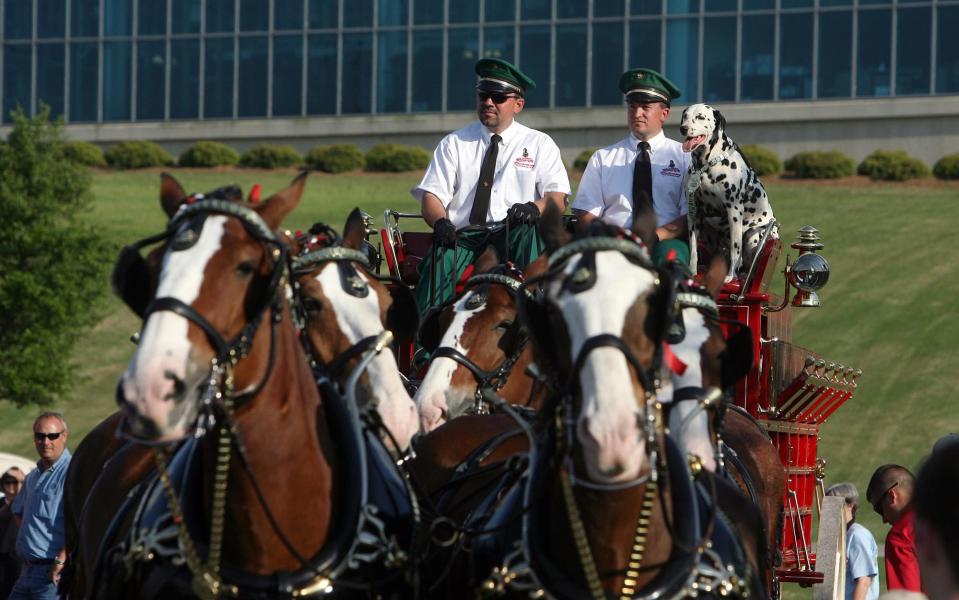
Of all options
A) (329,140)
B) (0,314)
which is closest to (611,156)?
(0,314)

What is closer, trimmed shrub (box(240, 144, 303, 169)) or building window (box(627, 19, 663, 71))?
trimmed shrub (box(240, 144, 303, 169))

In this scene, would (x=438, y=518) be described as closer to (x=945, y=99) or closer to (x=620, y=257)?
(x=620, y=257)

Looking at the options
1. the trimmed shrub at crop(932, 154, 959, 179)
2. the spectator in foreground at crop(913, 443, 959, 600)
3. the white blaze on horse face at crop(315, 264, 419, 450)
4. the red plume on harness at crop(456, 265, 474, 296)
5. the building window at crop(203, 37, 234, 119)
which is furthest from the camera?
the building window at crop(203, 37, 234, 119)

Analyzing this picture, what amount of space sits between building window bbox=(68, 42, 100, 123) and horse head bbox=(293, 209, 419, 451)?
53979 mm

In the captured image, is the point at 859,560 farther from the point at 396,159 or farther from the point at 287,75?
the point at 287,75

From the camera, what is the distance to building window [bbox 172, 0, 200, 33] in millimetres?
58875

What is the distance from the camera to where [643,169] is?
1007cm

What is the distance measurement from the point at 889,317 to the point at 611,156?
2372 cm

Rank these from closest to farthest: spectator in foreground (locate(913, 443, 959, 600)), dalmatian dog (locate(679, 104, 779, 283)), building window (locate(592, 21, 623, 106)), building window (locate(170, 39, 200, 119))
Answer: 1. spectator in foreground (locate(913, 443, 959, 600))
2. dalmatian dog (locate(679, 104, 779, 283))
3. building window (locate(592, 21, 623, 106))
4. building window (locate(170, 39, 200, 119))

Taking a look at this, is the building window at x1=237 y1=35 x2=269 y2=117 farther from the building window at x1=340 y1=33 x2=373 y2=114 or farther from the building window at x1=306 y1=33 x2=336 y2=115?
the building window at x1=340 y1=33 x2=373 y2=114

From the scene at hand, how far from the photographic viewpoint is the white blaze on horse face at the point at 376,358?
721cm

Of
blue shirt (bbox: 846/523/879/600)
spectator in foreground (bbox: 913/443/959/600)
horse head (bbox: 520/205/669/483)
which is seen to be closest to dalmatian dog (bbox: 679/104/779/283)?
blue shirt (bbox: 846/523/879/600)

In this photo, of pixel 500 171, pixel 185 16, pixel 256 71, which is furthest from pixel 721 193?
pixel 185 16

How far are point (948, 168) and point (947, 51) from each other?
5.62 m
